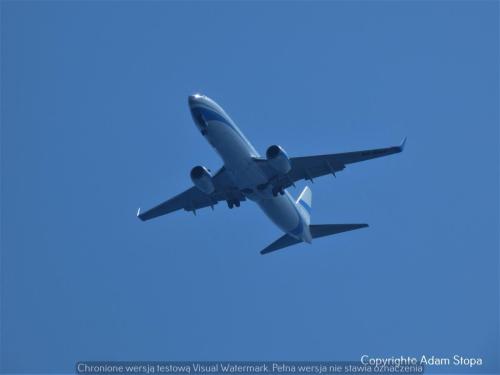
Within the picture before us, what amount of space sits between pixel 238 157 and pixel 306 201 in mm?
10388

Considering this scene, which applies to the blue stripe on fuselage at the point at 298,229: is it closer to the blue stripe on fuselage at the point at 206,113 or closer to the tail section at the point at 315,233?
the tail section at the point at 315,233

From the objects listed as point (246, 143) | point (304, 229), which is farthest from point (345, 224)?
point (246, 143)

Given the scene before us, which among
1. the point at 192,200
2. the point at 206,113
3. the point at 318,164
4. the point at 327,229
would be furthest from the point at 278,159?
the point at 192,200

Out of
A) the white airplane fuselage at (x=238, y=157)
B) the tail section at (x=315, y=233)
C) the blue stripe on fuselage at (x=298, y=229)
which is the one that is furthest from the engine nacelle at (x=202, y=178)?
the tail section at (x=315, y=233)

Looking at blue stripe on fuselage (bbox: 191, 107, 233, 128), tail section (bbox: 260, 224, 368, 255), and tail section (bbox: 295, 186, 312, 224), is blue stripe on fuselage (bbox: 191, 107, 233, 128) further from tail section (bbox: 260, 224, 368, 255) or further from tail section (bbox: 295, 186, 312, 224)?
tail section (bbox: 260, 224, 368, 255)

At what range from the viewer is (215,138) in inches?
1487

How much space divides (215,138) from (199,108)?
151cm

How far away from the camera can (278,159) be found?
38.2 meters

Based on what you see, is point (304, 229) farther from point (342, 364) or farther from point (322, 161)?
point (342, 364)

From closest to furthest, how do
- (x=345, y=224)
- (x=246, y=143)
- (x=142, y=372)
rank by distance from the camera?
(x=142, y=372) → (x=246, y=143) → (x=345, y=224)

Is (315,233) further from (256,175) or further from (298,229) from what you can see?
(256,175)

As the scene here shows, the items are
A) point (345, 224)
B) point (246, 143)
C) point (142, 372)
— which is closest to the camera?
point (142, 372)

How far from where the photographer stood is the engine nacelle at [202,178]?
39.7 metres

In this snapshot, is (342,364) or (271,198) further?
(271,198)
